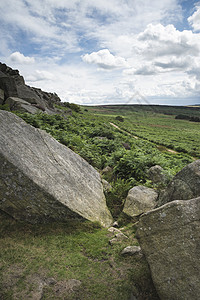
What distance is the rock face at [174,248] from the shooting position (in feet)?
16.1

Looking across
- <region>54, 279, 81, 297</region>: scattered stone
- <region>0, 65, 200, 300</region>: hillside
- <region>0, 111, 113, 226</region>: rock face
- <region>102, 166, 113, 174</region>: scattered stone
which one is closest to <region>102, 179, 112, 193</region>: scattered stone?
<region>0, 65, 200, 300</region>: hillside

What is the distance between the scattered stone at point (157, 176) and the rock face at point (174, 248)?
6573mm

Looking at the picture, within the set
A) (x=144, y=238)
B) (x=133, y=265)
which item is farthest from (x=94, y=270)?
(x=144, y=238)

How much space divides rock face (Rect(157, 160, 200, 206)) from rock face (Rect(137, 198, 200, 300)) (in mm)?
2571

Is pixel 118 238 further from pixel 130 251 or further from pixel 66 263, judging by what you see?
pixel 66 263

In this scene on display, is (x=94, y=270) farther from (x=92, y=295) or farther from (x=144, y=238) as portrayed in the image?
(x=144, y=238)

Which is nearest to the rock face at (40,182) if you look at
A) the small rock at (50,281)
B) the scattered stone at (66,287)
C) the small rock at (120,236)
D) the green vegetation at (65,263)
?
the green vegetation at (65,263)

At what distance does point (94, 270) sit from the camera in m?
6.28

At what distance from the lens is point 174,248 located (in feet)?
17.2

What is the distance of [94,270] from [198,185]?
5264mm

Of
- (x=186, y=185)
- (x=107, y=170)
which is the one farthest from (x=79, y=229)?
(x=107, y=170)

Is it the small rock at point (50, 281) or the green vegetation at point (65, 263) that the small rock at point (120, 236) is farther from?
the small rock at point (50, 281)

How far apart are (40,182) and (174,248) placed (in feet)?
17.9

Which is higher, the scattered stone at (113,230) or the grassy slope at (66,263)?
the grassy slope at (66,263)
